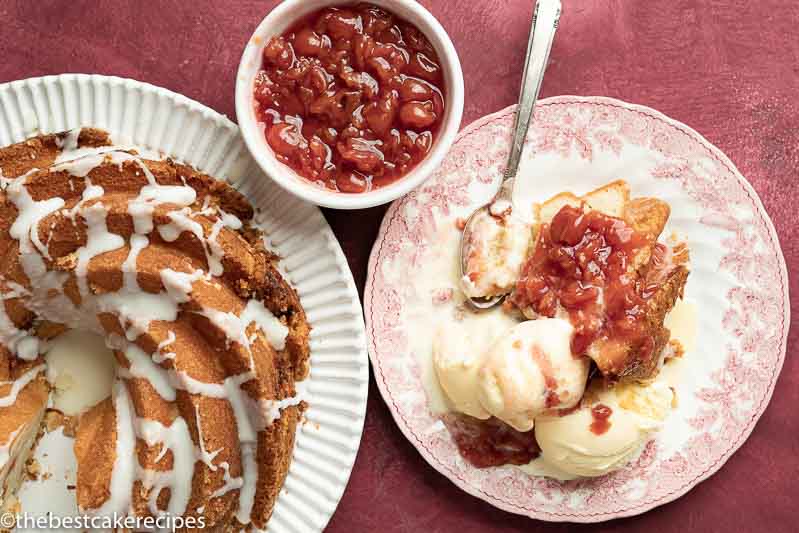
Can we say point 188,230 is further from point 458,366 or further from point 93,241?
A: point 458,366

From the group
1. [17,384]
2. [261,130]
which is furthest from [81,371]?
[261,130]

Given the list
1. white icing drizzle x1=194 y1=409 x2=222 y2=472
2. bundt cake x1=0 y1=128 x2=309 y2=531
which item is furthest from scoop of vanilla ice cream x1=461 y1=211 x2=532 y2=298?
white icing drizzle x1=194 y1=409 x2=222 y2=472

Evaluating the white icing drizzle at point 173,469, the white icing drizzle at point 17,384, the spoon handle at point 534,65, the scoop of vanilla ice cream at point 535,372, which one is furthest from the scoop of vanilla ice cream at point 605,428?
the white icing drizzle at point 17,384

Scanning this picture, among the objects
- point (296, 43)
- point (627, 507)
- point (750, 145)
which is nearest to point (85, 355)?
point (296, 43)

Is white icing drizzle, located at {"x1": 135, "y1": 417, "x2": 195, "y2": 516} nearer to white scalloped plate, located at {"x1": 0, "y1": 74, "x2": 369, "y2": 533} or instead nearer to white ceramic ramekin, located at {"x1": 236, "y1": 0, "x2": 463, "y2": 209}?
white scalloped plate, located at {"x1": 0, "y1": 74, "x2": 369, "y2": 533}

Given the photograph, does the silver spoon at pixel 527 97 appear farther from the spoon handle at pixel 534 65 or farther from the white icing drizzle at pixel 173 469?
the white icing drizzle at pixel 173 469

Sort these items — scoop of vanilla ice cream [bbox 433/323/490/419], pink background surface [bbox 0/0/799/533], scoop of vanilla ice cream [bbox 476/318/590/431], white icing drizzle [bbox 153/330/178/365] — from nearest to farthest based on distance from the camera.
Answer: white icing drizzle [bbox 153/330/178/365]
scoop of vanilla ice cream [bbox 476/318/590/431]
scoop of vanilla ice cream [bbox 433/323/490/419]
pink background surface [bbox 0/0/799/533]

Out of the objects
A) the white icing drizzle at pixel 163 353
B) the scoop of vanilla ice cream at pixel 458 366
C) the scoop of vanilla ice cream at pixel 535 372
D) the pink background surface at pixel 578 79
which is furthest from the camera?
the pink background surface at pixel 578 79

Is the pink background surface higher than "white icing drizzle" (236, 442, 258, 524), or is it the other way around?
the pink background surface
